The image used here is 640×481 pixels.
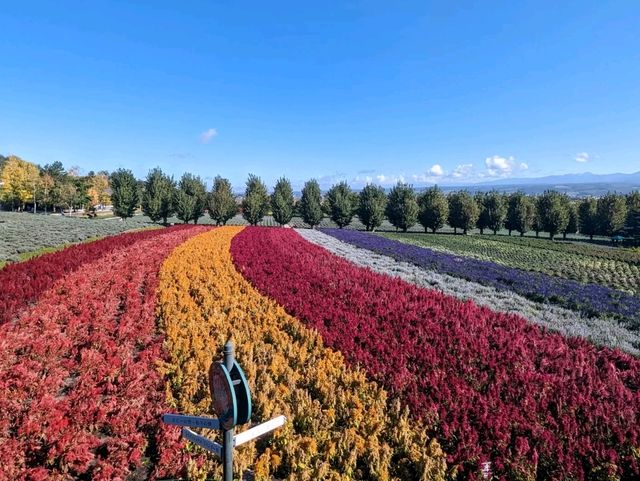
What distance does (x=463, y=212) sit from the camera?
5584 centimetres

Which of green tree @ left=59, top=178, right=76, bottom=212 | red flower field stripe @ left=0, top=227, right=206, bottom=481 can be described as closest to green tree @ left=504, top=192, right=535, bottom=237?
red flower field stripe @ left=0, top=227, right=206, bottom=481

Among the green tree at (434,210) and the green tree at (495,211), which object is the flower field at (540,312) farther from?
the green tree at (495,211)

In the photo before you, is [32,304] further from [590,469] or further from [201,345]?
[590,469]

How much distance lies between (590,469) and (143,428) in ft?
16.1

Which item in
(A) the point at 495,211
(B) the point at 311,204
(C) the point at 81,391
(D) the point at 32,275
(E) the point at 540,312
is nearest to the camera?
(C) the point at 81,391

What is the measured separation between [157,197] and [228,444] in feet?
172

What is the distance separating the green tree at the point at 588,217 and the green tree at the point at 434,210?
2358 centimetres

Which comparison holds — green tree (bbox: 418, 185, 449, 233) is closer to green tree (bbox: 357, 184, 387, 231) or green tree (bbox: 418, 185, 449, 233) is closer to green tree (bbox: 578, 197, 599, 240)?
green tree (bbox: 357, 184, 387, 231)

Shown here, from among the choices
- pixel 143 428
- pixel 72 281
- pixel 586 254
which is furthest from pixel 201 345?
pixel 586 254

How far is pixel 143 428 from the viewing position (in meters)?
4.38

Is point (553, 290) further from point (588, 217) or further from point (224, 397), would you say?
point (588, 217)

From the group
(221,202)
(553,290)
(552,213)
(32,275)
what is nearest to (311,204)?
(221,202)

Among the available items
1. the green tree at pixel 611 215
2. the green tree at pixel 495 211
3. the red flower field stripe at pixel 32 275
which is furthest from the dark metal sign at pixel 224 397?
the green tree at pixel 611 215

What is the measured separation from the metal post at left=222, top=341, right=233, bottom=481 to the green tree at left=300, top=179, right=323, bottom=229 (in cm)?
5118
